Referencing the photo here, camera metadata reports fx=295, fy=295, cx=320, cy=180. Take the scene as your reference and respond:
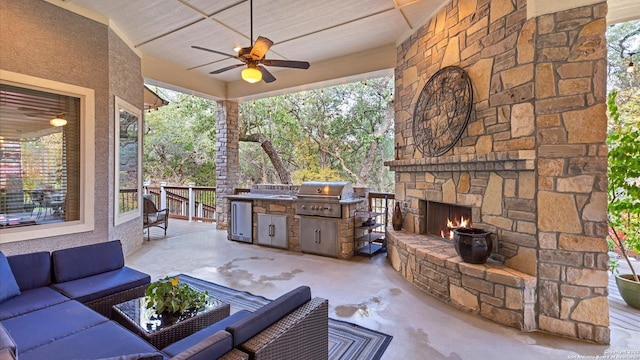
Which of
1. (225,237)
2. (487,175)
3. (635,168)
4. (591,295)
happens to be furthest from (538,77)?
(225,237)

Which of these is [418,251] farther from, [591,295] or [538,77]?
[538,77]

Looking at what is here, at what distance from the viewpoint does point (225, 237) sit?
605cm

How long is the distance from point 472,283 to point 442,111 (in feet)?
6.20

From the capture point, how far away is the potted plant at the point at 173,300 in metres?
2.04

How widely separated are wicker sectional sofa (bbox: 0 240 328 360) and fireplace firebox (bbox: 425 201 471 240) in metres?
2.30

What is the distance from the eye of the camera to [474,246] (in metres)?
2.72

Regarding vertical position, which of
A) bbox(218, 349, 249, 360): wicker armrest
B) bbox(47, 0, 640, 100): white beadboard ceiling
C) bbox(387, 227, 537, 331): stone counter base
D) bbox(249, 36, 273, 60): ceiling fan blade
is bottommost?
bbox(387, 227, 537, 331): stone counter base

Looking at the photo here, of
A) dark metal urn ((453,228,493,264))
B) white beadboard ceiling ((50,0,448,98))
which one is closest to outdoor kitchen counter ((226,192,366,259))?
dark metal urn ((453,228,493,264))

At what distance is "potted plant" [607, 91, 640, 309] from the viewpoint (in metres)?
2.65

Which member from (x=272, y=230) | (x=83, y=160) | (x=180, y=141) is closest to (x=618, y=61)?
(x=272, y=230)

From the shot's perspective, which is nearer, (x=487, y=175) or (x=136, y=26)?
(x=487, y=175)

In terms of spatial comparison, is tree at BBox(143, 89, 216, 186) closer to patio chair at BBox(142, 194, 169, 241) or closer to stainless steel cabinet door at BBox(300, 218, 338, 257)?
patio chair at BBox(142, 194, 169, 241)

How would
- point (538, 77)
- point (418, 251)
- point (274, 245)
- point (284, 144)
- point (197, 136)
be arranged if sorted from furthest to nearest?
point (197, 136) → point (284, 144) → point (274, 245) → point (418, 251) → point (538, 77)

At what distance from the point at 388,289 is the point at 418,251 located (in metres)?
0.54
